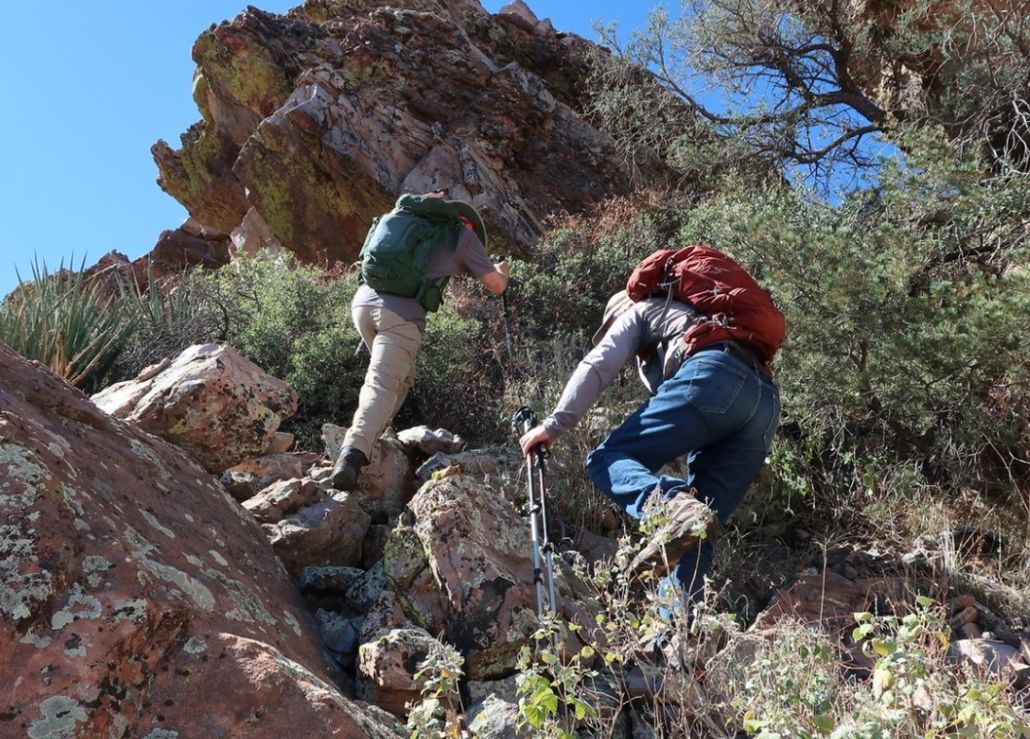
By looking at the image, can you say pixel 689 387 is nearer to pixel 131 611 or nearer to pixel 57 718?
pixel 131 611

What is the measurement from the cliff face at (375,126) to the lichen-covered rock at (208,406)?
7348 mm

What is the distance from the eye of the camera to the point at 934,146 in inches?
285

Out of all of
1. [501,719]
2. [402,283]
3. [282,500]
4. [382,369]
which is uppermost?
[402,283]

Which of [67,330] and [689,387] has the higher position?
[67,330]

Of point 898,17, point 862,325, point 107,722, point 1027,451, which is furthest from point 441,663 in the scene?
point 898,17

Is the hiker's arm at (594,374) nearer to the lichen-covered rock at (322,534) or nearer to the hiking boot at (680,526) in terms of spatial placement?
Answer: the hiking boot at (680,526)

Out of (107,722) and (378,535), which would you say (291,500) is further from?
(107,722)

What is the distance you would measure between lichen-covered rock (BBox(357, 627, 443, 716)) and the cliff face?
371 inches

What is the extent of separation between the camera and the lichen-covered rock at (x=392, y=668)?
10.4 feet

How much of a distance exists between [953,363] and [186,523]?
4.91 meters

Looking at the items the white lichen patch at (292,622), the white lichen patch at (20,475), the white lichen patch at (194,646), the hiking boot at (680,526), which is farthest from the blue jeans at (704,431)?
the white lichen patch at (20,475)

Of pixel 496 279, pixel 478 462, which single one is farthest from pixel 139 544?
pixel 496 279

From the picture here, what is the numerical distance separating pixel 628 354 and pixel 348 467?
1.77 metres

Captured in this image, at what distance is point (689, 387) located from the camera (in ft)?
12.3
